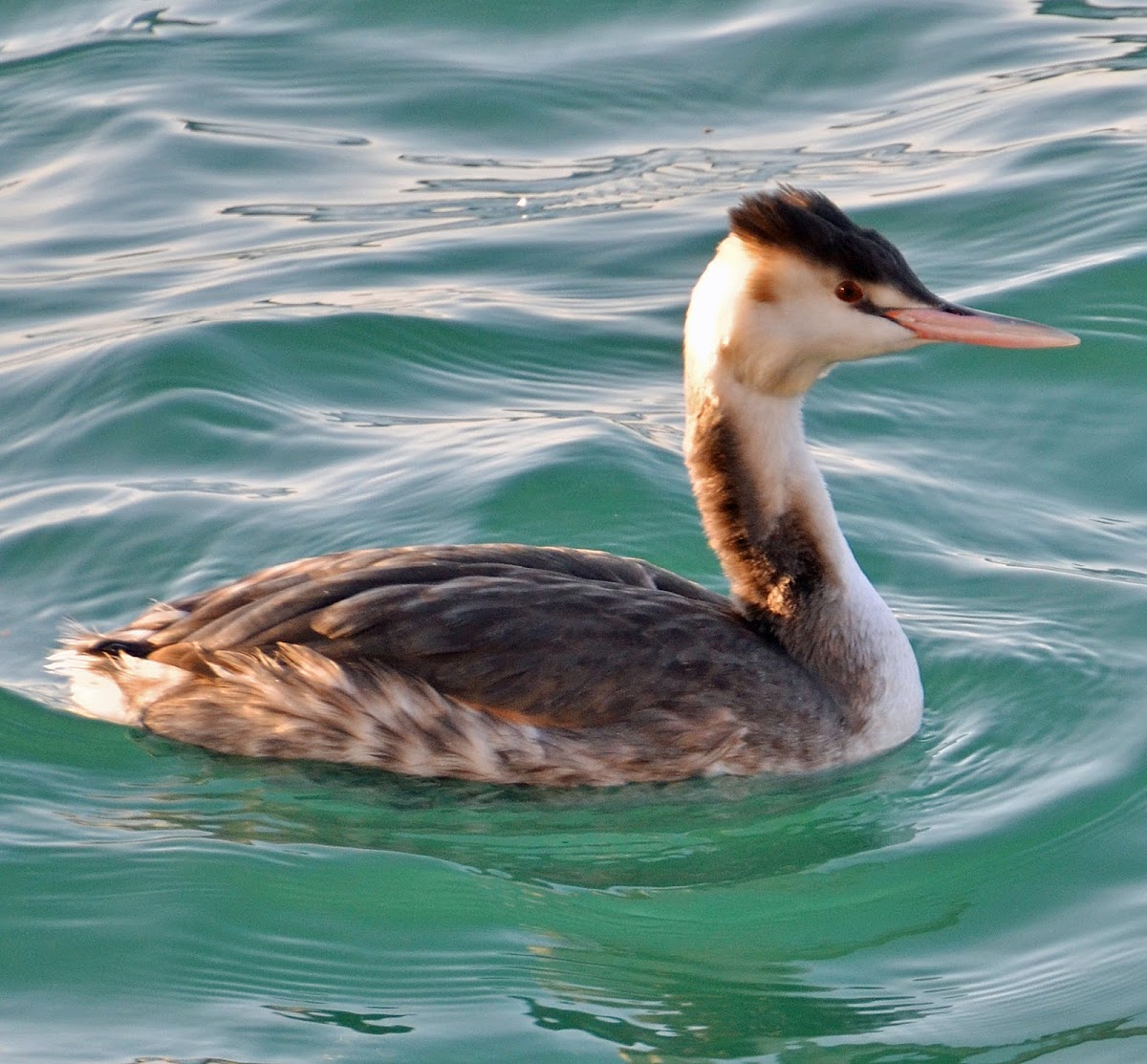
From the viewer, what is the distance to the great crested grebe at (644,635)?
5688 mm

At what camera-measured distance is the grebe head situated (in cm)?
578

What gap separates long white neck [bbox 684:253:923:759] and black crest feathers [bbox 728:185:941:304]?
315 mm

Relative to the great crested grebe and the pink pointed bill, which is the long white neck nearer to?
the great crested grebe

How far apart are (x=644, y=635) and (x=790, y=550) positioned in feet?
1.87

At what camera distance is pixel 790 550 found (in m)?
6.09

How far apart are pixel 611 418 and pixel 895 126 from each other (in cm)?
393

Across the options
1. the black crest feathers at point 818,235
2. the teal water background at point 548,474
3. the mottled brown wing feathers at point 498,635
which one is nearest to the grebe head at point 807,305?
the black crest feathers at point 818,235

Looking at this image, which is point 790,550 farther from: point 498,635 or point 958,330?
point 498,635

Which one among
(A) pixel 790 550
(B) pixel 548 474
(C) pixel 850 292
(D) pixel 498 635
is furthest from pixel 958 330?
(B) pixel 548 474

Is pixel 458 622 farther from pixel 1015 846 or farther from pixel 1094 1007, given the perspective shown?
pixel 1094 1007

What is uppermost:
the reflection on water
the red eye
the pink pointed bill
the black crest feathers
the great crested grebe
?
the black crest feathers

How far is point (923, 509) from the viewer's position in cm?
758

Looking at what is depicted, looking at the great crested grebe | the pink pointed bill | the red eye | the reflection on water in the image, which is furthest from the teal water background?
the red eye

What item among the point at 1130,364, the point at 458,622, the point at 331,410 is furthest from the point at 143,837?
the point at 1130,364
